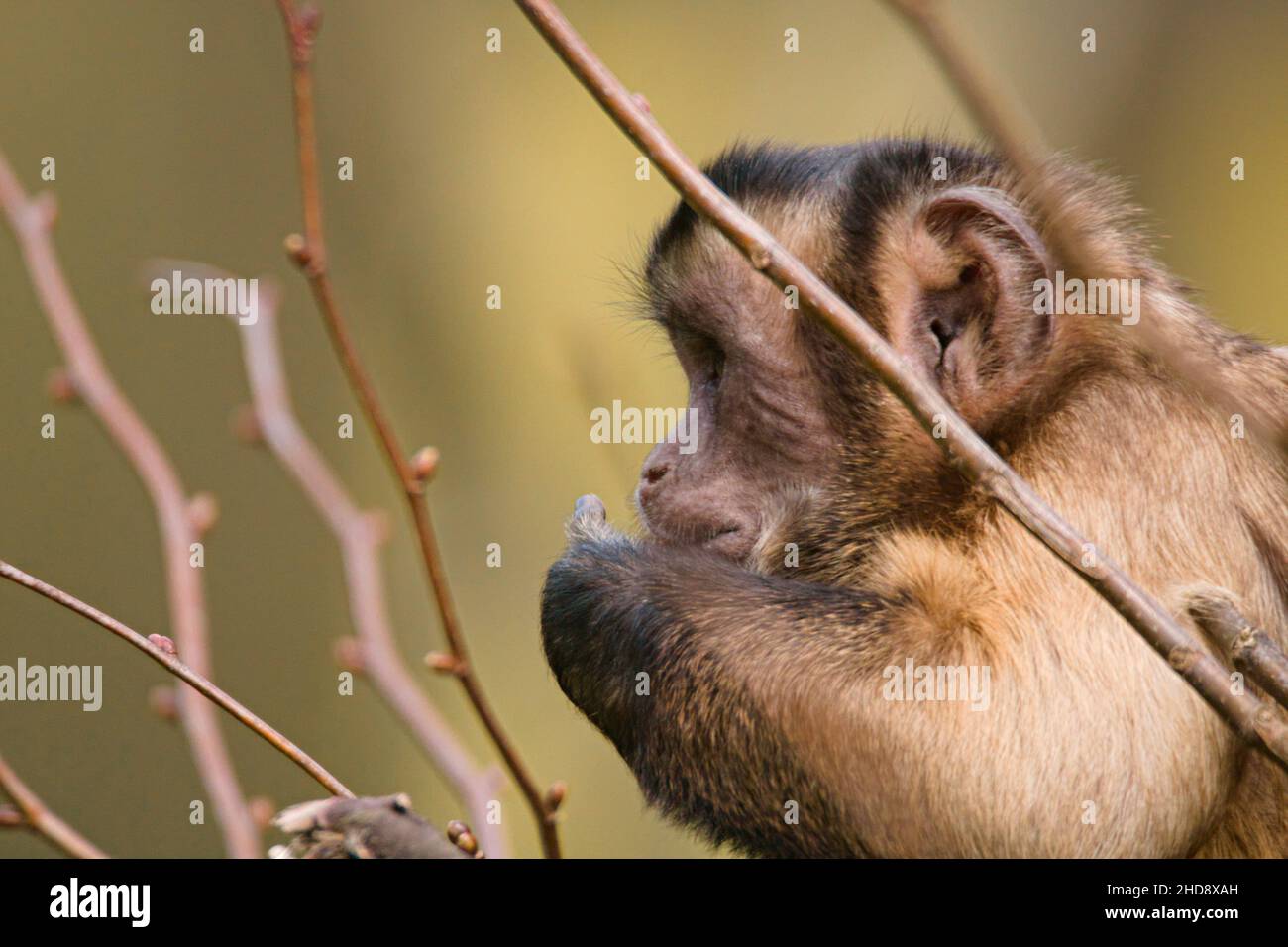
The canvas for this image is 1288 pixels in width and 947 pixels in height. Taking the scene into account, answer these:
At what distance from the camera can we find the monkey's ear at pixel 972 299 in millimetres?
3176

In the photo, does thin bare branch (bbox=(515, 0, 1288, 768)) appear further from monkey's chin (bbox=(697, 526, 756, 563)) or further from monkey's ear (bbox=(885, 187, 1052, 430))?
monkey's chin (bbox=(697, 526, 756, 563))

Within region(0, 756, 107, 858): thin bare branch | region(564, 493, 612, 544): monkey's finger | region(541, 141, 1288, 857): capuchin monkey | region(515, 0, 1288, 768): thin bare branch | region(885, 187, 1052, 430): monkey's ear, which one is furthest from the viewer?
region(564, 493, 612, 544): monkey's finger

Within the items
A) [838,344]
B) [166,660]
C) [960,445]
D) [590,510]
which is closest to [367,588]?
[590,510]

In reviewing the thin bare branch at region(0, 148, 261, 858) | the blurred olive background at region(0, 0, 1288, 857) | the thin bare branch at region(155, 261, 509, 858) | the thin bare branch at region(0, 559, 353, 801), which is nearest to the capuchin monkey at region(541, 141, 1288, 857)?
the thin bare branch at region(155, 261, 509, 858)

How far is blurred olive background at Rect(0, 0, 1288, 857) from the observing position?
5.38m

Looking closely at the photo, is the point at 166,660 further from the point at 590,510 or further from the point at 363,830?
the point at 590,510

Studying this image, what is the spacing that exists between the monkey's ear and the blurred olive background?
206 centimetres

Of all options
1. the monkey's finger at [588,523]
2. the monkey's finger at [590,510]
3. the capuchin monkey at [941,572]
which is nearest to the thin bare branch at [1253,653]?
the capuchin monkey at [941,572]

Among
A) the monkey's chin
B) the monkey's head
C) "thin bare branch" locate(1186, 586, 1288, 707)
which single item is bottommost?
"thin bare branch" locate(1186, 586, 1288, 707)

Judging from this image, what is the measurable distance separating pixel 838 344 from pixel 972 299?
349 millimetres

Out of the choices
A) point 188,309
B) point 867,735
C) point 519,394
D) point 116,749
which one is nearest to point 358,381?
point 867,735

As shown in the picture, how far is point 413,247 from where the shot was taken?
7246mm
